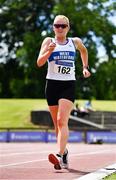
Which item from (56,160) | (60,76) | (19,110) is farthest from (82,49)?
(19,110)

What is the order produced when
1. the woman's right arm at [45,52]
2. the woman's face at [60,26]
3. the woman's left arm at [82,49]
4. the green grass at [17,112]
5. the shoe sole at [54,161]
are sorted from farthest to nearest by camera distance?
the green grass at [17,112] < the woman's left arm at [82,49] < the woman's face at [60,26] < the woman's right arm at [45,52] < the shoe sole at [54,161]

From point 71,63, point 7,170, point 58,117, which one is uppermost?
point 71,63

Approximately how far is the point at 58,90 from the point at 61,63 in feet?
1.28

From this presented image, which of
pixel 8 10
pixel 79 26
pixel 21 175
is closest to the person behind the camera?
pixel 21 175

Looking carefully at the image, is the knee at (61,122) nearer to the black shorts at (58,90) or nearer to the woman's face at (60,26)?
the black shorts at (58,90)

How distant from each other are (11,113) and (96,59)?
19036 mm

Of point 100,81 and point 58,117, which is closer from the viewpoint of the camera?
point 58,117

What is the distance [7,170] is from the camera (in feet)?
28.0

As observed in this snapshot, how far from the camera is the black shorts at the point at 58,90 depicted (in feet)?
29.3

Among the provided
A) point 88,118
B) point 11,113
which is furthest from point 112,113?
point 11,113

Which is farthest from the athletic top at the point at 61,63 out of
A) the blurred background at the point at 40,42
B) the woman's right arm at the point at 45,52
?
the blurred background at the point at 40,42

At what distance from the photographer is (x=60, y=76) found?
8977 mm

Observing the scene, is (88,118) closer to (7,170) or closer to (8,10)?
(8,10)

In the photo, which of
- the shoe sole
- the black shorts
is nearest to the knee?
the black shorts
